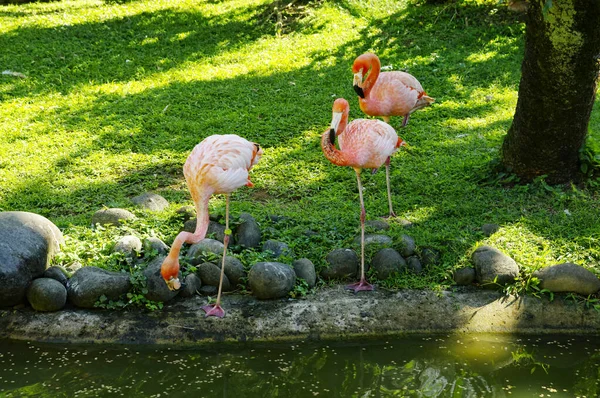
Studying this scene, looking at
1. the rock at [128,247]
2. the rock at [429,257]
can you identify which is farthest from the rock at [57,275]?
the rock at [429,257]

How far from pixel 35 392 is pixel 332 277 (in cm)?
222

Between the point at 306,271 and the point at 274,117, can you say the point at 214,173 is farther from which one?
the point at 274,117

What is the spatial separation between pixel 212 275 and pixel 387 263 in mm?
1296

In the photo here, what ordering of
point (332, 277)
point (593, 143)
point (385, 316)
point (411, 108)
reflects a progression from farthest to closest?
point (411, 108), point (593, 143), point (332, 277), point (385, 316)

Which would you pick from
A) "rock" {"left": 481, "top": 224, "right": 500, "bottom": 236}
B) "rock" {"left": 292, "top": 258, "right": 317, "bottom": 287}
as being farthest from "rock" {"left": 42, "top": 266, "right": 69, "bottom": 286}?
"rock" {"left": 481, "top": 224, "right": 500, "bottom": 236}

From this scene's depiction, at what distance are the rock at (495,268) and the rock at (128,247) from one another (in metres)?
2.53

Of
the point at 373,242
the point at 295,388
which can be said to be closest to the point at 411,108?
the point at 373,242

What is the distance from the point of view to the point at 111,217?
19.0ft

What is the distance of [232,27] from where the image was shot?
38.2 ft

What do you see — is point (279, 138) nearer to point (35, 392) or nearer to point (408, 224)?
point (408, 224)

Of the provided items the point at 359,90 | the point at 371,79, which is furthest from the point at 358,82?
the point at 371,79

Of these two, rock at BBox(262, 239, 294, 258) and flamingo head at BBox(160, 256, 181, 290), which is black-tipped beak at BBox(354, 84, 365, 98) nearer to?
rock at BBox(262, 239, 294, 258)

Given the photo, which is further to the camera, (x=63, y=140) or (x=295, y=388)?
(x=63, y=140)

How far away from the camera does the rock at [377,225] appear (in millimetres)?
5823
